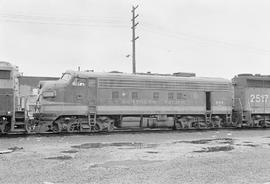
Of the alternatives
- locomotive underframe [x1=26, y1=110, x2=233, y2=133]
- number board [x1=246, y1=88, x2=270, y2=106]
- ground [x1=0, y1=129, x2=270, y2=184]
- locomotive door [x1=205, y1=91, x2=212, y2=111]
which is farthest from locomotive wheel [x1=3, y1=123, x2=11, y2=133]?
number board [x1=246, y1=88, x2=270, y2=106]

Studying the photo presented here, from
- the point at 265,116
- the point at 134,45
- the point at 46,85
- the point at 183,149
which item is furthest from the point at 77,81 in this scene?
the point at 134,45

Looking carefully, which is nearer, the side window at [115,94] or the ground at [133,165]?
the ground at [133,165]

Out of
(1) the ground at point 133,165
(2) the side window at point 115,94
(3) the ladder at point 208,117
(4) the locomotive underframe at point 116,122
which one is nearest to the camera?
(1) the ground at point 133,165

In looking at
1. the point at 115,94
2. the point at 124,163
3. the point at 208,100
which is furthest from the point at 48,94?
the point at 124,163

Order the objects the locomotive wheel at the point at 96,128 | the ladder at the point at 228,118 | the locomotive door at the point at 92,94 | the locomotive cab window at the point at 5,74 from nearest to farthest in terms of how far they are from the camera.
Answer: the locomotive cab window at the point at 5,74 → the locomotive wheel at the point at 96,128 → the locomotive door at the point at 92,94 → the ladder at the point at 228,118

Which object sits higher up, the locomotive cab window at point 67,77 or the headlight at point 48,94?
the locomotive cab window at point 67,77

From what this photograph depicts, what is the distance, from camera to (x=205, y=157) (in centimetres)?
1172

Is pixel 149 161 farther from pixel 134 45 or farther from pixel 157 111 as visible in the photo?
pixel 134 45

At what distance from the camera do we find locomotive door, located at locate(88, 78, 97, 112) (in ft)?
71.5

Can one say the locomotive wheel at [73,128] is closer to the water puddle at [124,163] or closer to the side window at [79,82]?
the side window at [79,82]

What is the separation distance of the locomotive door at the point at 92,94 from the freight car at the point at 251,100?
1060 centimetres

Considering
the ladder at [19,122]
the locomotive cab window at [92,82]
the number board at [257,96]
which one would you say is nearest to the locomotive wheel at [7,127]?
the ladder at [19,122]

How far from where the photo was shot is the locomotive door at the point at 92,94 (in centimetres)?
2178

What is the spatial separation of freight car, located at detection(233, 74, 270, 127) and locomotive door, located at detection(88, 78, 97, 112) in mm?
10602
